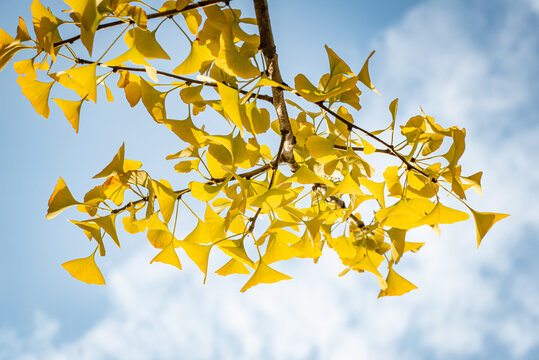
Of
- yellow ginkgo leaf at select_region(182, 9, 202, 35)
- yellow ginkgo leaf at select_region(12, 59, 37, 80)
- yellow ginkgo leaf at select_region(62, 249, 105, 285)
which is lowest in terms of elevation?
yellow ginkgo leaf at select_region(62, 249, 105, 285)

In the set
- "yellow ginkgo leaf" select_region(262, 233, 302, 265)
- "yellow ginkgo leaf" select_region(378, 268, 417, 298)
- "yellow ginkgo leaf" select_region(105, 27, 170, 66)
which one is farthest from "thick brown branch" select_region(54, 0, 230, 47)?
"yellow ginkgo leaf" select_region(378, 268, 417, 298)

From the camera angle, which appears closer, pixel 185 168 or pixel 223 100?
pixel 223 100

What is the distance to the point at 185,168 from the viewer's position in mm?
444

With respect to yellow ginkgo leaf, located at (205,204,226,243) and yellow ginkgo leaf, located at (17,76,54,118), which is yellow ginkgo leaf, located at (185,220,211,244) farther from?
yellow ginkgo leaf, located at (17,76,54,118)

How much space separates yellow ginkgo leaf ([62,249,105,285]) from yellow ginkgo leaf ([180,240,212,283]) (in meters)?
0.10

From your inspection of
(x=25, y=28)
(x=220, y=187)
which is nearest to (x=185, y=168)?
(x=220, y=187)

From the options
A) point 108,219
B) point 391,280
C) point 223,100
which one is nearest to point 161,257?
point 108,219

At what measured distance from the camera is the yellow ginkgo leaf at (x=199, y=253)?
1.35ft

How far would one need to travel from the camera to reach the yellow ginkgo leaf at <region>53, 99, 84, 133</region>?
396mm

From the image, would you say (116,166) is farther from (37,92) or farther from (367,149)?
(367,149)

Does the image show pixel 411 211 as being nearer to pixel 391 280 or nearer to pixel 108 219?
pixel 391 280

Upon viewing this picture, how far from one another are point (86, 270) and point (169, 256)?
98mm

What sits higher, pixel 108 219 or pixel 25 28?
pixel 25 28

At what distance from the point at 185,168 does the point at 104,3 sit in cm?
19
